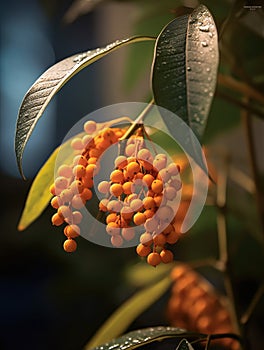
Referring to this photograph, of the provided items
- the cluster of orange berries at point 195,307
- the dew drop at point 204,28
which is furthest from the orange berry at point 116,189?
the cluster of orange berries at point 195,307

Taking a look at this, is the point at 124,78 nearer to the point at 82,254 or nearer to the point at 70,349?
the point at 82,254

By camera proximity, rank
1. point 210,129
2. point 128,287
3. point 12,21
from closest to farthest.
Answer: point 210,129 → point 128,287 → point 12,21

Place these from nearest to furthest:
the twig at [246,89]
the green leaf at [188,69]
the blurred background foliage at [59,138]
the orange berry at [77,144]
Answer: the green leaf at [188,69] < the orange berry at [77,144] < the twig at [246,89] < the blurred background foliage at [59,138]

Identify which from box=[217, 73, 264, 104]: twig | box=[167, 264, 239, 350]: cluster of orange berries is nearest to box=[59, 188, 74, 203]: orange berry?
box=[217, 73, 264, 104]: twig

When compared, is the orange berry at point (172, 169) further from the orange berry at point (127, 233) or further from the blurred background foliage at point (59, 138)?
the blurred background foliage at point (59, 138)

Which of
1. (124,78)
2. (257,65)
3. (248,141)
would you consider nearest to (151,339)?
(248,141)

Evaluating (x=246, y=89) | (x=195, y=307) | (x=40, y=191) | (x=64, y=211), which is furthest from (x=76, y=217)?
(x=195, y=307)

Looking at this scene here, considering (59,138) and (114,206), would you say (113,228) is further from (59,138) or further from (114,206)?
(59,138)

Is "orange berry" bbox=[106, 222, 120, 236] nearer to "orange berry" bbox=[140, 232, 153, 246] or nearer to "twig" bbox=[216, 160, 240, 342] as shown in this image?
"orange berry" bbox=[140, 232, 153, 246]
